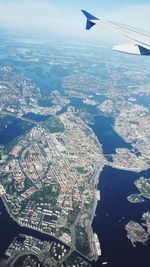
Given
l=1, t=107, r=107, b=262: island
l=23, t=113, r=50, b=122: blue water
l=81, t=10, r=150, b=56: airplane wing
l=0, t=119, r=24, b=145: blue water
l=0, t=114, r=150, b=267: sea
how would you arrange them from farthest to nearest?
l=23, t=113, r=50, b=122: blue water → l=0, t=119, r=24, b=145: blue water → l=1, t=107, r=107, b=262: island → l=0, t=114, r=150, b=267: sea → l=81, t=10, r=150, b=56: airplane wing

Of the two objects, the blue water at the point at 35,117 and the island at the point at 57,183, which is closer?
the island at the point at 57,183

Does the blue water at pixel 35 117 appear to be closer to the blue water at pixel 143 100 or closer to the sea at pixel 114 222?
the sea at pixel 114 222

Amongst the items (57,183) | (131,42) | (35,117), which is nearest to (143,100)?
(35,117)

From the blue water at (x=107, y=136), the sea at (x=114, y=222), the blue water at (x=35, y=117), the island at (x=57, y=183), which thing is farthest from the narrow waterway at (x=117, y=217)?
the blue water at (x=35, y=117)

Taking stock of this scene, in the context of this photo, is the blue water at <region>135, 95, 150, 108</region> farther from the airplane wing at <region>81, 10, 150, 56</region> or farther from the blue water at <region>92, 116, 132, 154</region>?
the airplane wing at <region>81, 10, 150, 56</region>

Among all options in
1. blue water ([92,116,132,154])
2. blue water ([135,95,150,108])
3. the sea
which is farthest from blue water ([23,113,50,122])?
blue water ([135,95,150,108])

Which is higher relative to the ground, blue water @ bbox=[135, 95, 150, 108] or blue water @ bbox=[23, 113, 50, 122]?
blue water @ bbox=[23, 113, 50, 122]

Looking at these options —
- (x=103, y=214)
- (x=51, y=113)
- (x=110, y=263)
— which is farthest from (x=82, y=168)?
(x=51, y=113)

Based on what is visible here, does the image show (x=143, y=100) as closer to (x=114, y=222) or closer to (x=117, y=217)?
(x=117, y=217)

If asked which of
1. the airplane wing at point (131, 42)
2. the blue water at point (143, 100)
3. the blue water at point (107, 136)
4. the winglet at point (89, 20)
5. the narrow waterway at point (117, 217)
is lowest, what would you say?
the blue water at point (143, 100)
